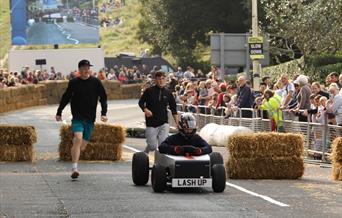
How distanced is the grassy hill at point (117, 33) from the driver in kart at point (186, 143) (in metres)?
88.1

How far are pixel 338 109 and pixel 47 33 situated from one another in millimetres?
51086

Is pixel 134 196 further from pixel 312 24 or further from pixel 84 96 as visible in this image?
pixel 312 24

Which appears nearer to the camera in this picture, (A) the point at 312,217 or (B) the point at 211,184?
(A) the point at 312,217

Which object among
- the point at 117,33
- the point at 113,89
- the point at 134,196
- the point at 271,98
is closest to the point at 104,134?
the point at 271,98

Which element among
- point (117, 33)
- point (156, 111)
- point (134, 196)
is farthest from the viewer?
point (117, 33)

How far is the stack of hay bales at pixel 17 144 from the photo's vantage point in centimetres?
2186

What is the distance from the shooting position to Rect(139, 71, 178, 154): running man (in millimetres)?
18406

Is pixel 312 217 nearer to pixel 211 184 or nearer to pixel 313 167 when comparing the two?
pixel 211 184

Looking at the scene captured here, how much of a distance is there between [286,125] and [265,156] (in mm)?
6280

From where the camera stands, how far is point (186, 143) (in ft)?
53.5

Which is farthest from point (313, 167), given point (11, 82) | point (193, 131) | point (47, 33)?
point (47, 33)

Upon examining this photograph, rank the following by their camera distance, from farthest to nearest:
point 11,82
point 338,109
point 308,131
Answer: point 11,82 → point 308,131 → point 338,109

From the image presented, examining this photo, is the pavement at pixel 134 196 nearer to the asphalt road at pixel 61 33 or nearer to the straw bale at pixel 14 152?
the straw bale at pixel 14 152

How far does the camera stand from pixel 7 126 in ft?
72.4
